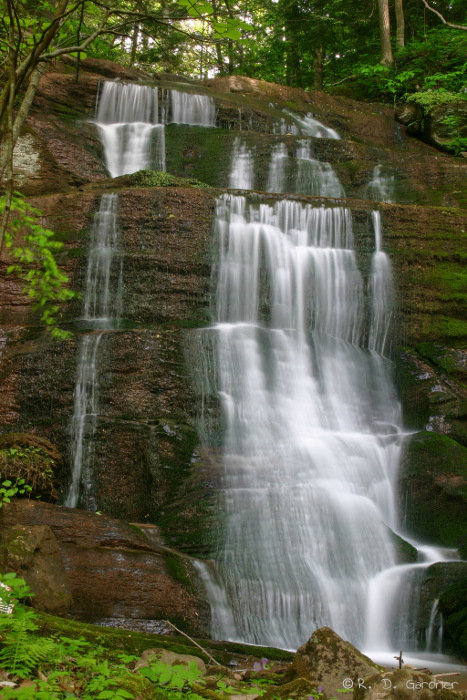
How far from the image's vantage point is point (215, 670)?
381 centimetres

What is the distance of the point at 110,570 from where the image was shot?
17.4ft

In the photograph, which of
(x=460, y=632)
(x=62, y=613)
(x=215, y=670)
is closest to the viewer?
(x=215, y=670)

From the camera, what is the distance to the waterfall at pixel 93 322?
7.29 meters

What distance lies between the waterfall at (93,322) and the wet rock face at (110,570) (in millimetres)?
1610

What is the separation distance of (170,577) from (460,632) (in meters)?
3.06

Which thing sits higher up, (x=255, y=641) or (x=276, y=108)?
(x=276, y=108)

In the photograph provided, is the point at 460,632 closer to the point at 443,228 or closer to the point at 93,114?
the point at 443,228

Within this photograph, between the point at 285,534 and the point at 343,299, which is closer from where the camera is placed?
the point at 285,534

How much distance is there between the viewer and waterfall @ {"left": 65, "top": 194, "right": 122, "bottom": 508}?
7.29 metres

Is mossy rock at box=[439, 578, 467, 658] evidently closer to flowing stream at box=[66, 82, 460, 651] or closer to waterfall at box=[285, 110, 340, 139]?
flowing stream at box=[66, 82, 460, 651]

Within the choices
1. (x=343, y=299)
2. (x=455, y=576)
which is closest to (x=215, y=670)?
(x=455, y=576)

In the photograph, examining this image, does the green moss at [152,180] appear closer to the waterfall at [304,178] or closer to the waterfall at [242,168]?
the waterfall at [242,168]

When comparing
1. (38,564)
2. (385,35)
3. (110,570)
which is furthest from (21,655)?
(385,35)

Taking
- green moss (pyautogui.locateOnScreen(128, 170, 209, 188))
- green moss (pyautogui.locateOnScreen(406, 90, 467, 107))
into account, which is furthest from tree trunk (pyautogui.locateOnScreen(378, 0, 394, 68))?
green moss (pyautogui.locateOnScreen(128, 170, 209, 188))
